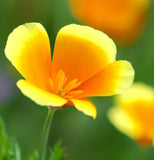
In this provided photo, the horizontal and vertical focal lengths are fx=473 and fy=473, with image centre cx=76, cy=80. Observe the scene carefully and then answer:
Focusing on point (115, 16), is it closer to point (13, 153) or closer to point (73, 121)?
point (73, 121)

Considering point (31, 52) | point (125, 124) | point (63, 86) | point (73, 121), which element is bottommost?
point (73, 121)

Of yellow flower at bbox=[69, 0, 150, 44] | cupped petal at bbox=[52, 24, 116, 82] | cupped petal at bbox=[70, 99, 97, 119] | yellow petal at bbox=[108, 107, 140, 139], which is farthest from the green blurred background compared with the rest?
cupped petal at bbox=[70, 99, 97, 119]

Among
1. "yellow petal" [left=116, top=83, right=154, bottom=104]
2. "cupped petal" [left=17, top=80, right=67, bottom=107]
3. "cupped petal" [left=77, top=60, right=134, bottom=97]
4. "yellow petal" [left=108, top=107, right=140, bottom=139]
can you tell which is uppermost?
"cupped petal" [left=17, top=80, right=67, bottom=107]

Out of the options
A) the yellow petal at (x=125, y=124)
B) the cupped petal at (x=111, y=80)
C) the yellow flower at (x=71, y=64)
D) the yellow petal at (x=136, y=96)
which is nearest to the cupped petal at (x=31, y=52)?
the yellow flower at (x=71, y=64)

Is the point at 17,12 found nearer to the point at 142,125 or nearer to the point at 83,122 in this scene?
the point at 83,122

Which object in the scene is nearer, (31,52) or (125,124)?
(31,52)

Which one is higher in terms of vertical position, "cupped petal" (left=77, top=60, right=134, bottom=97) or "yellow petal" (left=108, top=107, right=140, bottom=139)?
"cupped petal" (left=77, top=60, right=134, bottom=97)

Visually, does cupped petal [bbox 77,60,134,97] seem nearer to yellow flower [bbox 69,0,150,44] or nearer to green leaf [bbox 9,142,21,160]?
green leaf [bbox 9,142,21,160]

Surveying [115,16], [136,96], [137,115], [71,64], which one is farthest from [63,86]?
[115,16]
